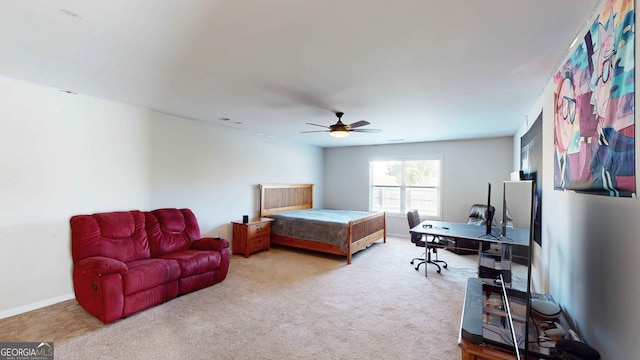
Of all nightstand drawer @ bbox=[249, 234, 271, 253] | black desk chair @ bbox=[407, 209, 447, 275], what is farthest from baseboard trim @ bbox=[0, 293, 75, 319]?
black desk chair @ bbox=[407, 209, 447, 275]

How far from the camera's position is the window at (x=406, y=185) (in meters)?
6.71

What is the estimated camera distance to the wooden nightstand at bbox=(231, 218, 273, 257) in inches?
196

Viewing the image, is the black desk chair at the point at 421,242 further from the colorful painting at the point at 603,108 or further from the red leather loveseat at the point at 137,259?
the red leather loveseat at the point at 137,259

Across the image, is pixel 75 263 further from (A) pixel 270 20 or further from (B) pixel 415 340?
(B) pixel 415 340

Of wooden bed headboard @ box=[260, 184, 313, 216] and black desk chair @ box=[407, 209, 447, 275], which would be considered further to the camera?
wooden bed headboard @ box=[260, 184, 313, 216]

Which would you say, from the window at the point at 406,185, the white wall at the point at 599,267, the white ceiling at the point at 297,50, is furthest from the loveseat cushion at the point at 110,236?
the window at the point at 406,185

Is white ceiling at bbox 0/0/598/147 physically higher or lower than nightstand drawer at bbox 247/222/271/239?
higher

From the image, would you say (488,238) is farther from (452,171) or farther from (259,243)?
(259,243)

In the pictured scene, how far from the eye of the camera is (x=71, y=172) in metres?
3.27

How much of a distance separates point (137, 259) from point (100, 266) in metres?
0.65

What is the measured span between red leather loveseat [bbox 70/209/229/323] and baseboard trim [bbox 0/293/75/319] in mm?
274

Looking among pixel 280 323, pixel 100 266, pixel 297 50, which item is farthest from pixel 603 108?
pixel 100 266

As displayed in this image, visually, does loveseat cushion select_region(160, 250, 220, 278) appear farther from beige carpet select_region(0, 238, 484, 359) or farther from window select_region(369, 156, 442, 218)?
window select_region(369, 156, 442, 218)

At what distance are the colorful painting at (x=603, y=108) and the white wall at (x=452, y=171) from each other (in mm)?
4261
